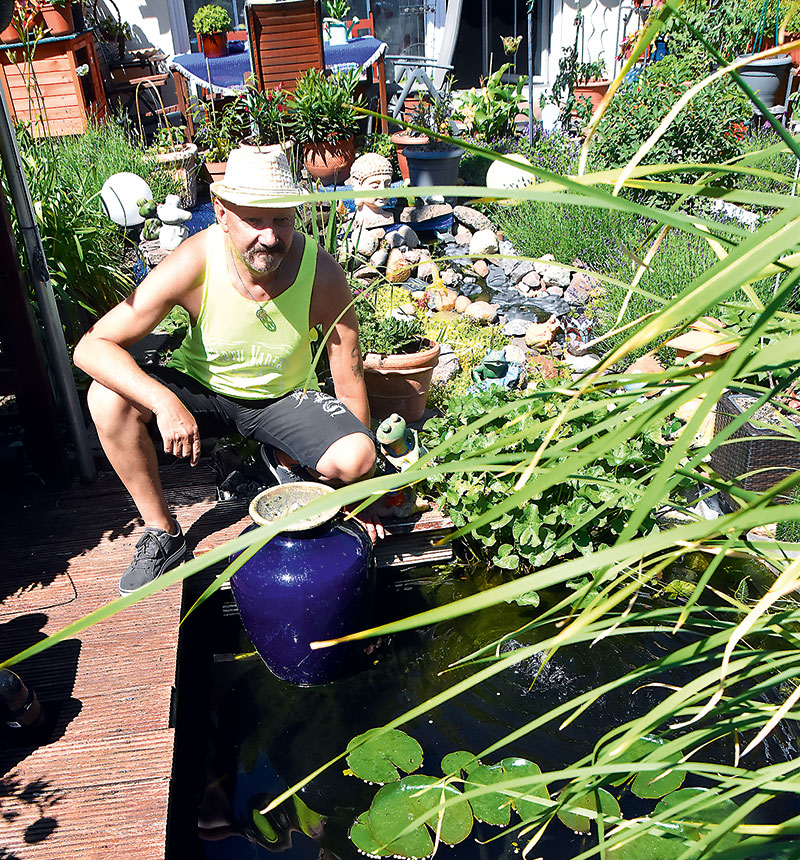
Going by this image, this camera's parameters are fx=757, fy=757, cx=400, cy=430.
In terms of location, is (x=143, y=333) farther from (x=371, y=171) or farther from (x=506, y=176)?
(x=506, y=176)

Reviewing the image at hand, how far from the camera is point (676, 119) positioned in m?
5.13

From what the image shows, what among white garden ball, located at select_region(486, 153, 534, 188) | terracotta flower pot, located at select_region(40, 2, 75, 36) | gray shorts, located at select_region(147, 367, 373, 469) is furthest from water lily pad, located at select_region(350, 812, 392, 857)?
terracotta flower pot, located at select_region(40, 2, 75, 36)

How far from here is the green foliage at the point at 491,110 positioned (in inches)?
262

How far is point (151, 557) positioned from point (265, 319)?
792mm

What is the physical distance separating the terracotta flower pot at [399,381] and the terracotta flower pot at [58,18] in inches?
209

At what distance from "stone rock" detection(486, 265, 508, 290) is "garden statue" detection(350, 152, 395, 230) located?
784mm

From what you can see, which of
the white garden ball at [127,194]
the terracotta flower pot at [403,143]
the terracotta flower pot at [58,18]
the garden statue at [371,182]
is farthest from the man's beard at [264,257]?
the terracotta flower pot at [58,18]

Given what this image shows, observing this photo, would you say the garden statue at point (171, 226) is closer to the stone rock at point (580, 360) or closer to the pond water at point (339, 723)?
the stone rock at point (580, 360)

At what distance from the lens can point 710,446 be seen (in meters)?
0.65

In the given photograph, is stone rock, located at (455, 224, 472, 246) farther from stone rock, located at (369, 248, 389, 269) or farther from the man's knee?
the man's knee

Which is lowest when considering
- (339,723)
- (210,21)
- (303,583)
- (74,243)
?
(339,723)

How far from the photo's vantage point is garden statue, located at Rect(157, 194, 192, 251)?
414cm

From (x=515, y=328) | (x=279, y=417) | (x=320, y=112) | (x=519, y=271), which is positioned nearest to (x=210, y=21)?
(x=320, y=112)

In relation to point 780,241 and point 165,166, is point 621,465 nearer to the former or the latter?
point 780,241
